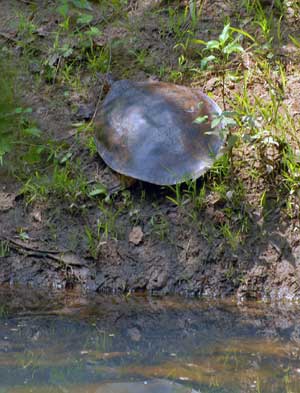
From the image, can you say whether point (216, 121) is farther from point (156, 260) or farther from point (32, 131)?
point (32, 131)

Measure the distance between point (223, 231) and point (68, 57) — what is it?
1833 mm

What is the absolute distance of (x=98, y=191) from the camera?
4562 mm

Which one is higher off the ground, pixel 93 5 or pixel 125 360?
pixel 93 5

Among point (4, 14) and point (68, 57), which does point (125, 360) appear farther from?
point (4, 14)

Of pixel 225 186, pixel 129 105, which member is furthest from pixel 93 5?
pixel 225 186

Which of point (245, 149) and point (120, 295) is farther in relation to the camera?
point (245, 149)

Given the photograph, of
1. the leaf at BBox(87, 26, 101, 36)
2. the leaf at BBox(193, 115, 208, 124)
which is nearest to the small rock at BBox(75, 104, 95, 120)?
the leaf at BBox(87, 26, 101, 36)

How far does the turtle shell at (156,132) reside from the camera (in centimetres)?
446

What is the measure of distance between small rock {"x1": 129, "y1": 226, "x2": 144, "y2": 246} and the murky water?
37 cm

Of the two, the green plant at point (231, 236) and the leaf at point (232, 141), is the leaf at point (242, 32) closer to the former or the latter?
the leaf at point (232, 141)

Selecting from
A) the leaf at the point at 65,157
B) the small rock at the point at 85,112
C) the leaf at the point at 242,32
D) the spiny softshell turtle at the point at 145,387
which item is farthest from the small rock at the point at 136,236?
the spiny softshell turtle at the point at 145,387

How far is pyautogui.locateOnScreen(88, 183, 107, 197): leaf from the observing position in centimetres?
456

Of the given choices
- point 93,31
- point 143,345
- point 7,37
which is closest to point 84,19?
point 93,31

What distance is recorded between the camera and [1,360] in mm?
3176
